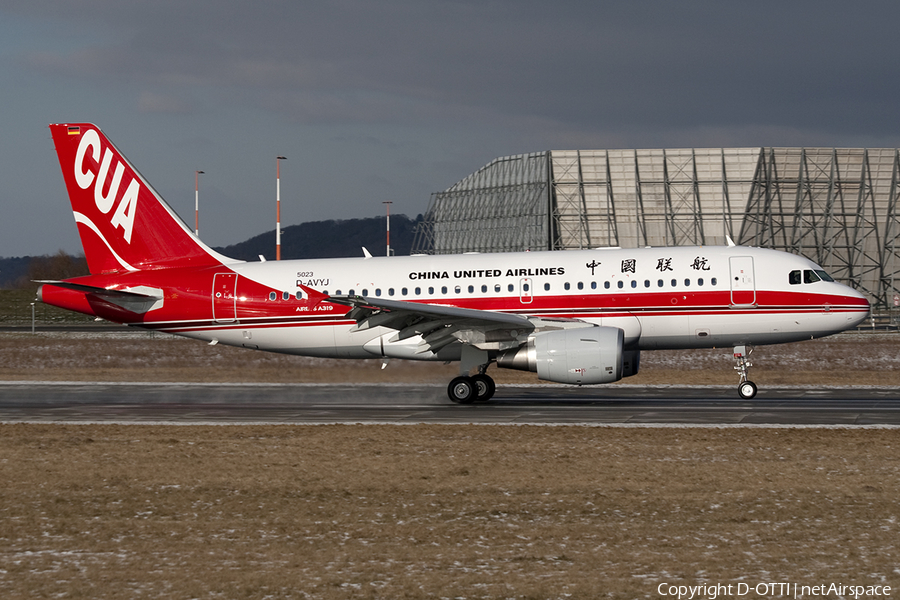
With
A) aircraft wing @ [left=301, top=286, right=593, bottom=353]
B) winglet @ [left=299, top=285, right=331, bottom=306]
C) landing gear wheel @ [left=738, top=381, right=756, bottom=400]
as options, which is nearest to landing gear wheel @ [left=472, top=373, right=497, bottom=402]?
aircraft wing @ [left=301, top=286, right=593, bottom=353]

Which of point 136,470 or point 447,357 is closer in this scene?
point 136,470

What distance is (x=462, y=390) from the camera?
26219mm

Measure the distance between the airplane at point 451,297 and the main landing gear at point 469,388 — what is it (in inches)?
→ 1.6

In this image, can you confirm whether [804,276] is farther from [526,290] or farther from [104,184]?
[104,184]

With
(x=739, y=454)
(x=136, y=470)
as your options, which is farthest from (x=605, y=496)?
(x=136, y=470)

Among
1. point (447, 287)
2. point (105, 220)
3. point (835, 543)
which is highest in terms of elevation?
point (105, 220)

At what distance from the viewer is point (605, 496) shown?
12.8 m

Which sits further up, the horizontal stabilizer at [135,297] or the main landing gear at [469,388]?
the horizontal stabilizer at [135,297]

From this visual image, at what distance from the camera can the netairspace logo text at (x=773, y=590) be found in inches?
329

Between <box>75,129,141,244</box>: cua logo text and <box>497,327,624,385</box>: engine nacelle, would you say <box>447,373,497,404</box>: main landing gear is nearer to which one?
<box>497,327,624,385</box>: engine nacelle

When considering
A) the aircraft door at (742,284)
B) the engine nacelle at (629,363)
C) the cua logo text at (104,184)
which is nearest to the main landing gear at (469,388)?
the engine nacelle at (629,363)

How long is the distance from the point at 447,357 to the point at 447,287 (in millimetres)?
2089

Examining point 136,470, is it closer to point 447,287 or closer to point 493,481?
point 493,481

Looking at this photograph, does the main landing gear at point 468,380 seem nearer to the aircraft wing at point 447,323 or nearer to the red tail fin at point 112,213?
the aircraft wing at point 447,323
